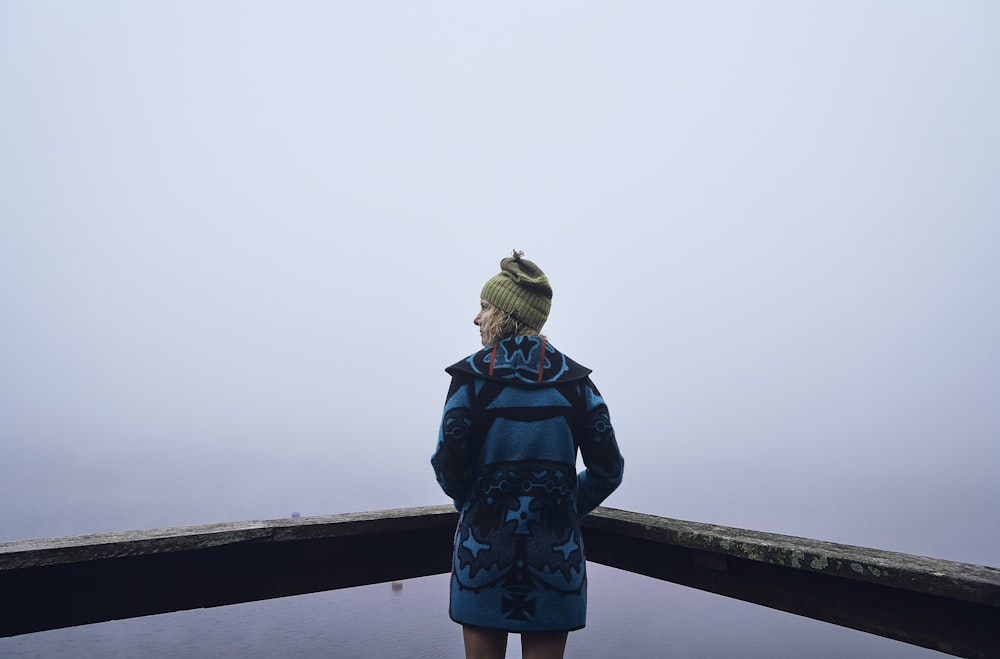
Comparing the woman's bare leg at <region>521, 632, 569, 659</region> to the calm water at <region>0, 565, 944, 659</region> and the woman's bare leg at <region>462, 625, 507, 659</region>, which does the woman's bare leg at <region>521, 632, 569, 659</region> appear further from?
the calm water at <region>0, 565, 944, 659</region>

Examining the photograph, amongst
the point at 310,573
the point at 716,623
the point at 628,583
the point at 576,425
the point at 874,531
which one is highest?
the point at 576,425

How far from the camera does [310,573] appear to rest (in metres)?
1.98

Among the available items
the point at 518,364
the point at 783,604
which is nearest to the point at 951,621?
the point at 783,604

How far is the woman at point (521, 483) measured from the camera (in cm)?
170

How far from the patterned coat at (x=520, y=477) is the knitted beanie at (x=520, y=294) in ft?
0.32

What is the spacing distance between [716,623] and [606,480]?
234 ft

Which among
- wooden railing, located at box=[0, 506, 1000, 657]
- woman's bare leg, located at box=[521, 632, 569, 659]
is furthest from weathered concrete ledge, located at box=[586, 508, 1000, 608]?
woman's bare leg, located at box=[521, 632, 569, 659]

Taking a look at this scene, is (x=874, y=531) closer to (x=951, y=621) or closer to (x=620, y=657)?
(x=620, y=657)

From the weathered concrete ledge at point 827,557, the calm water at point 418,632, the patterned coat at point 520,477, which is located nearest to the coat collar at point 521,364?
the patterned coat at point 520,477

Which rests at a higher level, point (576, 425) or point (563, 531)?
point (576, 425)

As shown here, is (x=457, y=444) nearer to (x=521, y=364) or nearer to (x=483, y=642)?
(x=521, y=364)

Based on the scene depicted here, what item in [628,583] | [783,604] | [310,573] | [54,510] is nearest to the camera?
[783,604]

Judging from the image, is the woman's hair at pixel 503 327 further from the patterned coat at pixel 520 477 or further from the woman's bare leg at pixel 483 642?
the woman's bare leg at pixel 483 642

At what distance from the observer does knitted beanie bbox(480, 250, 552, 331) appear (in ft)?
6.42
